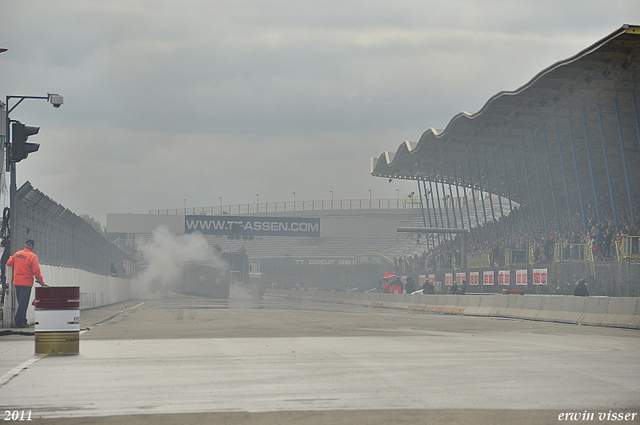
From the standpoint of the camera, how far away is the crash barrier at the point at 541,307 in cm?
2016

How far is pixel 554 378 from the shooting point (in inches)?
323

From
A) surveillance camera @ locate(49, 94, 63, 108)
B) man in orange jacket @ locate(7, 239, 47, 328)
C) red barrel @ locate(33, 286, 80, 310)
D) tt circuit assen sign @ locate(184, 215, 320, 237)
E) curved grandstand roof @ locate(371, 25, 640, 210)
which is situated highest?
curved grandstand roof @ locate(371, 25, 640, 210)

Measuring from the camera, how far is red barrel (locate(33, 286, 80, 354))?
1088 cm

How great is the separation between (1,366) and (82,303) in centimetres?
1999

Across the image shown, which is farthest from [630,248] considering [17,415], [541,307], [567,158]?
[17,415]

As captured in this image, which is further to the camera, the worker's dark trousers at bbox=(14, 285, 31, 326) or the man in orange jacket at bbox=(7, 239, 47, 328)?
the worker's dark trousers at bbox=(14, 285, 31, 326)

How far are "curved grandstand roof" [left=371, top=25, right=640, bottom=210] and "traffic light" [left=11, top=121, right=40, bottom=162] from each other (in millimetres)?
23319

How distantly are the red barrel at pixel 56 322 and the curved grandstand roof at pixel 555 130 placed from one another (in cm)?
2607

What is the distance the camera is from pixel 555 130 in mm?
47812

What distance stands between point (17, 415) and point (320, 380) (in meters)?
3.09

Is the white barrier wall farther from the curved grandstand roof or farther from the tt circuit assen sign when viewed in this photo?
the curved grandstand roof

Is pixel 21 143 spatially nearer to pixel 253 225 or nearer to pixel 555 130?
pixel 555 130

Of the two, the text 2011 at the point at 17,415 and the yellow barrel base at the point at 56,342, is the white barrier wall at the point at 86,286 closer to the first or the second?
the yellow barrel base at the point at 56,342

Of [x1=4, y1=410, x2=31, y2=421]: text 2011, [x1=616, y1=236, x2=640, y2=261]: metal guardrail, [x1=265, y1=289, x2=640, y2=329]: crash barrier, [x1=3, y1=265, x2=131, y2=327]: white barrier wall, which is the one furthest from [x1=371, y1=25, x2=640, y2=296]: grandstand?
[x1=4, y1=410, x2=31, y2=421]: text 2011
